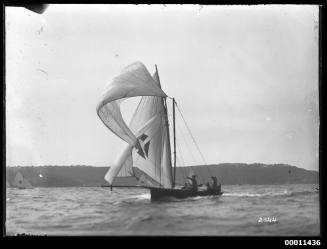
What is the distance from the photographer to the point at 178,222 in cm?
751

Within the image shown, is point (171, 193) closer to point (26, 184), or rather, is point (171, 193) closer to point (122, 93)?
point (122, 93)

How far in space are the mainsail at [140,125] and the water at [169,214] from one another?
0.52 meters

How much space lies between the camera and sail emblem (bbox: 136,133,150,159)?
8.36 m

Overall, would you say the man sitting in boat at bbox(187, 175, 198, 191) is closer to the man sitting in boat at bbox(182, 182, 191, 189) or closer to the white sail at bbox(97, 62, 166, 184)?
the man sitting in boat at bbox(182, 182, 191, 189)

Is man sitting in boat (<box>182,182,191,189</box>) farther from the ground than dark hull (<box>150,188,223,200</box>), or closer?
farther from the ground

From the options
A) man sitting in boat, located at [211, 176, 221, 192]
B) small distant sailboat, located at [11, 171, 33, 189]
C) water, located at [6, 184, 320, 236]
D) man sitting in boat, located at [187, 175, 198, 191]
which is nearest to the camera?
water, located at [6, 184, 320, 236]

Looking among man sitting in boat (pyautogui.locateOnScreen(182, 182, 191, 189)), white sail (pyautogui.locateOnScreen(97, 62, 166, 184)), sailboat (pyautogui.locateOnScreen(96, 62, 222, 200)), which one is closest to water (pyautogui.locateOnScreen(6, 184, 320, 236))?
sailboat (pyautogui.locateOnScreen(96, 62, 222, 200))

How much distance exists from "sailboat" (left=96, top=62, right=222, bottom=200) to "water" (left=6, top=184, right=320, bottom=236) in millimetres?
303

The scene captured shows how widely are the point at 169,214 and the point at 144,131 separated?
1400 mm

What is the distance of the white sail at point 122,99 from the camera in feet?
25.3

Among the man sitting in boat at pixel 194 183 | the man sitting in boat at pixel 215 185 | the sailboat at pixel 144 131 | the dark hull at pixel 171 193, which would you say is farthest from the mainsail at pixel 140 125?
the man sitting in boat at pixel 215 185

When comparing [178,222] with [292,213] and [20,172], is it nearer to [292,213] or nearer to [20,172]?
[292,213]

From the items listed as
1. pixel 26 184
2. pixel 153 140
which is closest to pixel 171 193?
pixel 153 140

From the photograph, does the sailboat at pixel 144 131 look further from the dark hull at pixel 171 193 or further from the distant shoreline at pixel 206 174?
the distant shoreline at pixel 206 174
